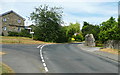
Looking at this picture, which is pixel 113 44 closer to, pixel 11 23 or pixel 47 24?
pixel 47 24

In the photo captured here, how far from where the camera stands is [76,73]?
33.0 ft

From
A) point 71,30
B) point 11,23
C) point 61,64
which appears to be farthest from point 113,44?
point 71,30

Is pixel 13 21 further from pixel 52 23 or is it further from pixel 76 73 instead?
pixel 76 73

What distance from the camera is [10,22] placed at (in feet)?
217

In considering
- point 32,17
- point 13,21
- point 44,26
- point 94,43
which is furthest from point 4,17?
point 94,43

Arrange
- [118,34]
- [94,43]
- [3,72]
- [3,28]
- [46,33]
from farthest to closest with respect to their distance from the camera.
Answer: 1. [3,28]
2. [46,33]
3. [94,43]
4. [118,34]
5. [3,72]

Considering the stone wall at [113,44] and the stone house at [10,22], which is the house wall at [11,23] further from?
the stone wall at [113,44]

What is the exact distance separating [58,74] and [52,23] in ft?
146

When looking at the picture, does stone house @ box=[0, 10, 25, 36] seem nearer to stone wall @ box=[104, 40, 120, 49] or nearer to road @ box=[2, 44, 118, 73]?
stone wall @ box=[104, 40, 120, 49]

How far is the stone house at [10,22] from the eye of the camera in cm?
6381

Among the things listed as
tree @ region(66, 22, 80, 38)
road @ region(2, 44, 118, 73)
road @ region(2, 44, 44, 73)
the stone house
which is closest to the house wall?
the stone house

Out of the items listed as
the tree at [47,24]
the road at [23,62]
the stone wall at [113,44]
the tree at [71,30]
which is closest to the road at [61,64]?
the road at [23,62]

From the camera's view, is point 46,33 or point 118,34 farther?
point 46,33

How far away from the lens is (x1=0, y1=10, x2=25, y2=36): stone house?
209 ft
